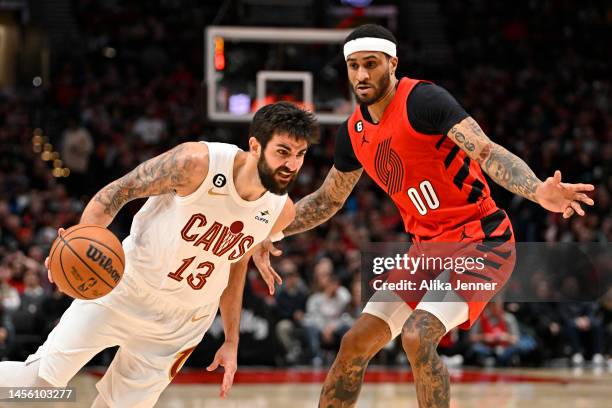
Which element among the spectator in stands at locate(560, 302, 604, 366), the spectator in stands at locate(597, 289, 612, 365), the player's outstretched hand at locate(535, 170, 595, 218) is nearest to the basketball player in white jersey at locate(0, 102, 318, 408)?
the player's outstretched hand at locate(535, 170, 595, 218)

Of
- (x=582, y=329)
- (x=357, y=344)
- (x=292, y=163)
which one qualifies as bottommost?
(x=582, y=329)

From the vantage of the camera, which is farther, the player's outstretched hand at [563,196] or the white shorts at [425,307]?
the white shorts at [425,307]

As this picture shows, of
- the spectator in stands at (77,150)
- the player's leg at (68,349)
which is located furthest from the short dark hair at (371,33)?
the spectator in stands at (77,150)

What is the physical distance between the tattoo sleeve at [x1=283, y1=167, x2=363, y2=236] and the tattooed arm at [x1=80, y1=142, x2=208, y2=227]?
1201 millimetres

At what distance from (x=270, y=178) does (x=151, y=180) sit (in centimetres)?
60

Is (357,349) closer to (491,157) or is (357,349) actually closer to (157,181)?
(491,157)

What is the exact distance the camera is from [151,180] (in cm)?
496

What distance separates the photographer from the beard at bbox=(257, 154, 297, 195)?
16.2ft

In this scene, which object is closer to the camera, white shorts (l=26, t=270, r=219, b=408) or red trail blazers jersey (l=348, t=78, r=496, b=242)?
white shorts (l=26, t=270, r=219, b=408)

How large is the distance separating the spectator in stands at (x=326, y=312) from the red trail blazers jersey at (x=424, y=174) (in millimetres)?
7183

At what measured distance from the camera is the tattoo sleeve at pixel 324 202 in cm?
608

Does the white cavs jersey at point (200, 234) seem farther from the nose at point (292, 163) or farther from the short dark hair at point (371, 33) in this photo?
the short dark hair at point (371, 33)

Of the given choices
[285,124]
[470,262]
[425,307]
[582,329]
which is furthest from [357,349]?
[582,329]

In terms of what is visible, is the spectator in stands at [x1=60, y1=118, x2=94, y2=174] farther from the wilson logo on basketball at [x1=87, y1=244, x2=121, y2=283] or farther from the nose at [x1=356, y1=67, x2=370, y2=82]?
the wilson logo on basketball at [x1=87, y1=244, x2=121, y2=283]
